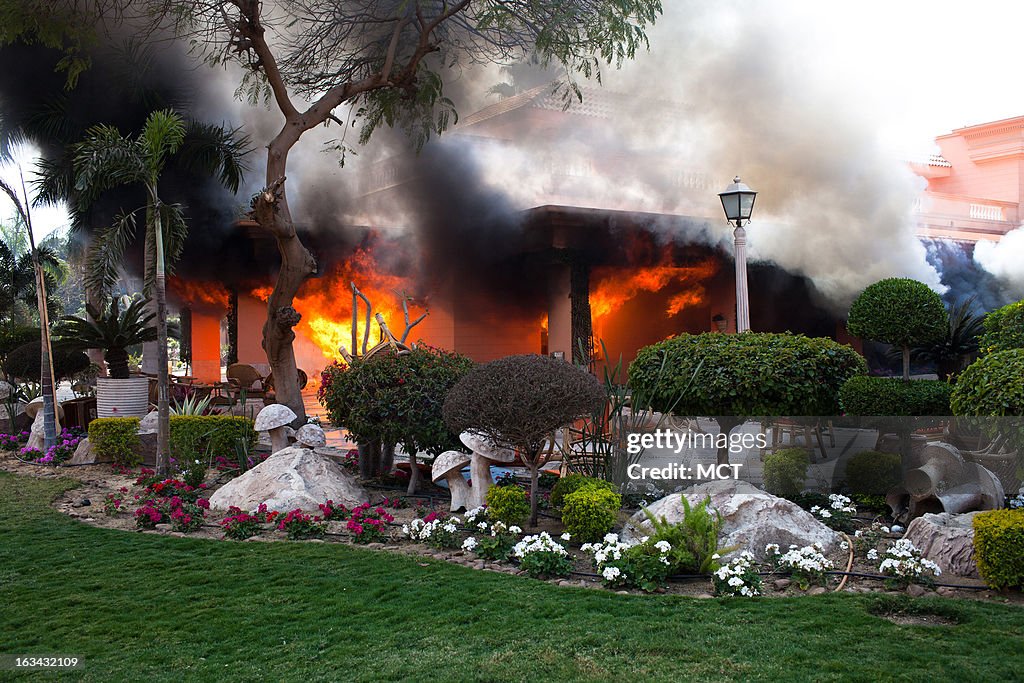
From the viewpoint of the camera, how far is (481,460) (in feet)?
25.4

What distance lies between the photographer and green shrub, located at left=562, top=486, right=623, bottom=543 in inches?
257

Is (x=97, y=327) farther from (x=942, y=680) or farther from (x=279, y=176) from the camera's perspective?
(x=942, y=680)

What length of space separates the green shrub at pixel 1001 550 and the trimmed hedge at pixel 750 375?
2.40 m

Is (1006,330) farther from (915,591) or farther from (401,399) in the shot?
(401,399)

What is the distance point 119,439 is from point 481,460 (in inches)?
225

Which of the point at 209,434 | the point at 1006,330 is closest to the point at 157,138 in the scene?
the point at 209,434

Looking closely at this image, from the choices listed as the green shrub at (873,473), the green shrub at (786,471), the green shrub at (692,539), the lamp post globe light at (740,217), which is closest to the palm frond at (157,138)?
the lamp post globe light at (740,217)

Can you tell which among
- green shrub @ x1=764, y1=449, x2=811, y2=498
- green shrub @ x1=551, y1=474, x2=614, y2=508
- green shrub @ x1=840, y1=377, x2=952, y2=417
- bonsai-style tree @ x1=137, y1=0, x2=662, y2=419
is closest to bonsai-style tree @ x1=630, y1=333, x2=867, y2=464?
green shrub @ x1=840, y1=377, x2=952, y2=417

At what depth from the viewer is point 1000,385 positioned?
20.0 ft

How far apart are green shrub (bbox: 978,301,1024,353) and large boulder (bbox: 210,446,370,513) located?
5704 mm

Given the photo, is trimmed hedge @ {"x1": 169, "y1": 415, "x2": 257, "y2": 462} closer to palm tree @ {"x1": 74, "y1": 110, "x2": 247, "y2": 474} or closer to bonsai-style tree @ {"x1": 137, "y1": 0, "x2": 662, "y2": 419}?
palm tree @ {"x1": 74, "y1": 110, "x2": 247, "y2": 474}

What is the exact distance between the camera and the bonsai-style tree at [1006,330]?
6.96 metres

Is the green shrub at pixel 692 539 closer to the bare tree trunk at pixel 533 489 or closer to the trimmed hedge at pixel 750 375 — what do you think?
the bare tree trunk at pixel 533 489

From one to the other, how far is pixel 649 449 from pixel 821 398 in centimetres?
173
